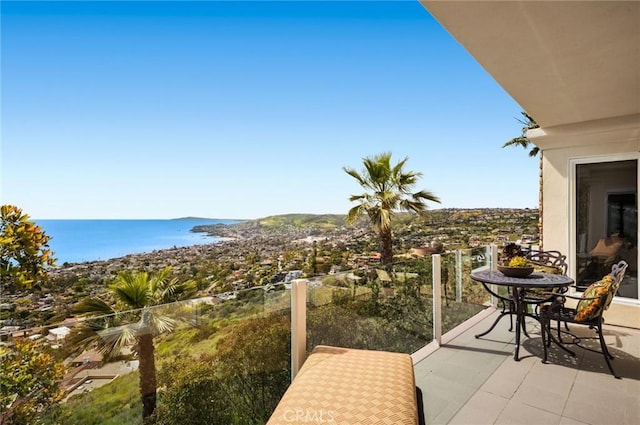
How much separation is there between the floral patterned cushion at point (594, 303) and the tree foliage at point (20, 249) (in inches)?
287

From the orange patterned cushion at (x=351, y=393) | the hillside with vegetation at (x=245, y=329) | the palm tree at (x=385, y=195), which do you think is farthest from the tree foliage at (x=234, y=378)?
the palm tree at (x=385, y=195)

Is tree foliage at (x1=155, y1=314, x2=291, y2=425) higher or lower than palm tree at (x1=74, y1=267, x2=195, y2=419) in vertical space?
lower

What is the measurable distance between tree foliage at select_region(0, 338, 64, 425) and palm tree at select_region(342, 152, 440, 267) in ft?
20.8

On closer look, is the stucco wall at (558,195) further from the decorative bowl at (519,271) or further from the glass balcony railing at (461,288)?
the decorative bowl at (519,271)

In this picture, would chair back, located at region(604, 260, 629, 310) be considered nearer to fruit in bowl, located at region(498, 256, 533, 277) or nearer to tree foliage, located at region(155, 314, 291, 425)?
fruit in bowl, located at region(498, 256, 533, 277)

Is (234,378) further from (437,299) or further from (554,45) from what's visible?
(554,45)

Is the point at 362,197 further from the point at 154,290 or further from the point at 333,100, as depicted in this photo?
the point at 333,100

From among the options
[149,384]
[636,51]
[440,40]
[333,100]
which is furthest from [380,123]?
[149,384]

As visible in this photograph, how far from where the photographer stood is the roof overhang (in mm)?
2207

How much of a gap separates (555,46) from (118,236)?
47.4 feet

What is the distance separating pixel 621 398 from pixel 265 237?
10.5 metres

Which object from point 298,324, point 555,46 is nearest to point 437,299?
point 298,324

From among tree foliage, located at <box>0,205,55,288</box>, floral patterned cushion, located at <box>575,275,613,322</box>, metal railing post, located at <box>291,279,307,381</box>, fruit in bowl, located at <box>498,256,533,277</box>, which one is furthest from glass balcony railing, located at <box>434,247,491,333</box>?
tree foliage, located at <box>0,205,55,288</box>

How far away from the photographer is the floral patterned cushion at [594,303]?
3225 mm
